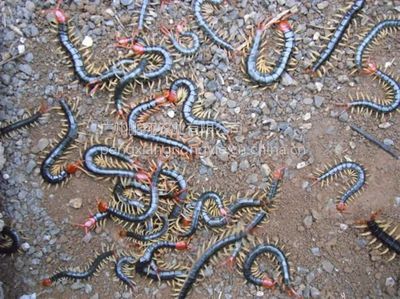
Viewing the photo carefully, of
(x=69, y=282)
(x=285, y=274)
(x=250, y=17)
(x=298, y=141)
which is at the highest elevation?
(x=250, y=17)

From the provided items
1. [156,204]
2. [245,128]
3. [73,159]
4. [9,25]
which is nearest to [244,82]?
[245,128]

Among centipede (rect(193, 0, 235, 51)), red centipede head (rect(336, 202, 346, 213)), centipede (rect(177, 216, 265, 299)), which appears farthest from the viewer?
centipede (rect(193, 0, 235, 51))

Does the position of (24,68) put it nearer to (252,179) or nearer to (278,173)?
(252,179)

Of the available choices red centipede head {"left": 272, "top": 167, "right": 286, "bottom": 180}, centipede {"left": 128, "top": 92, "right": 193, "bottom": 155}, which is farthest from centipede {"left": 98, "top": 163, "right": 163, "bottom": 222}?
red centipede head {"left": 272, "top": 167, "right": 286, "bottom": 180}

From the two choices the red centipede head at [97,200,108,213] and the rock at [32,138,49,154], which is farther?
the rock at [32,138,49,154]

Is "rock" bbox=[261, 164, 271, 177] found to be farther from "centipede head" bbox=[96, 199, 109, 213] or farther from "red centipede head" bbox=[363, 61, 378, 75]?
"centipede head" bbox=[96, 199, 109, 213]

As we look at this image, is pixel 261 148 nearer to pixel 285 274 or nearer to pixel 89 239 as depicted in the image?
pixel 285 274
